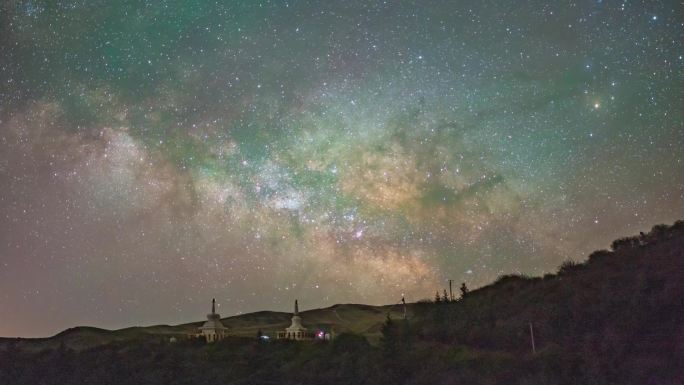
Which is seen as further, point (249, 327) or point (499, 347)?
point (249, 327)

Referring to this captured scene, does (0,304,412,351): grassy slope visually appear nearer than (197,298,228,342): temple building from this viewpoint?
No

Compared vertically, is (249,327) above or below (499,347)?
above

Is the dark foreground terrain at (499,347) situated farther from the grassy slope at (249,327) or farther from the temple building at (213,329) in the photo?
the grassy slope at (249,327)

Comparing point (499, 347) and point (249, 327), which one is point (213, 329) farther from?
point (499, 347)

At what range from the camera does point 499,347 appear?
44.4 metres

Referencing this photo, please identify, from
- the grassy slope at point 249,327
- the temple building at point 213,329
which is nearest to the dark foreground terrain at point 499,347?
the temple building at point 213,329

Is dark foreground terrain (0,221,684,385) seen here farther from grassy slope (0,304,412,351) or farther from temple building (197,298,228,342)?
grassy slope (0,304,412,351)

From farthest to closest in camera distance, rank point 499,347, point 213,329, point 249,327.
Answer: point 249,327
point 213,329
point 499,347

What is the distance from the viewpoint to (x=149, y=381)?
184ft

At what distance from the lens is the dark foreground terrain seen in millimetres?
34438

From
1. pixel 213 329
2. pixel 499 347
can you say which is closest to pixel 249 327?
pixel 213 329

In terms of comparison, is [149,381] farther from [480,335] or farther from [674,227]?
[674,227]

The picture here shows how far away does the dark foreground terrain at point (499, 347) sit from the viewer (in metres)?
34.4

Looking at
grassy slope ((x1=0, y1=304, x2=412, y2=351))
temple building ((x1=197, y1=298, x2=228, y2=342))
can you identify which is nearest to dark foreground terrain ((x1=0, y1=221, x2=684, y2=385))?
temple building ((x1=197, y1=298, x2=228, y2=342))
